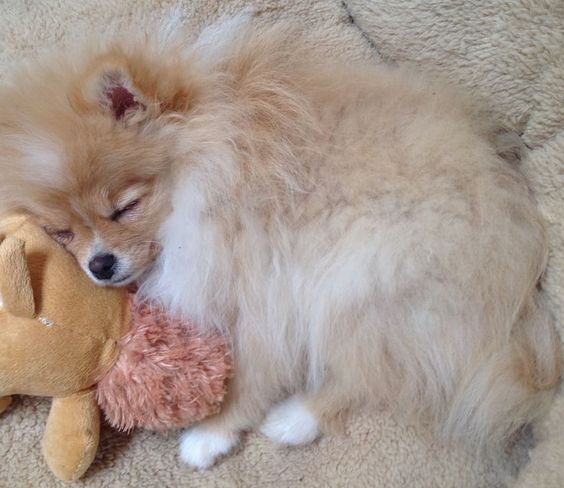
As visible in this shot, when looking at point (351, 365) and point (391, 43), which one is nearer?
point (351, 365)

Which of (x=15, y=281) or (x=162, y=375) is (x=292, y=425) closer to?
(x=162, y=375)

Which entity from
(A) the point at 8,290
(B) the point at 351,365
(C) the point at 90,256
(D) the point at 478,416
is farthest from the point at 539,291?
(A) the point at 8,290

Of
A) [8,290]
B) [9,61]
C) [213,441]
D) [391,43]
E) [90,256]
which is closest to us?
[8,290]

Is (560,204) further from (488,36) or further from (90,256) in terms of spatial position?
(90,256)

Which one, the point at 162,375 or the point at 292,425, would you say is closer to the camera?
the point at 162,375

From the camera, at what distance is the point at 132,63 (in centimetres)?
123

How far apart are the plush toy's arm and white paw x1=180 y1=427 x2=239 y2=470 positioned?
24 cm

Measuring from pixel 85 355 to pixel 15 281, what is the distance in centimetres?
22

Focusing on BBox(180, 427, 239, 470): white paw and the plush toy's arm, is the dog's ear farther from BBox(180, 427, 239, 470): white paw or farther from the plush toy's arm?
BBox(180, 427, 239, 470): white paw

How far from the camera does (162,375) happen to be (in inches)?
50.4

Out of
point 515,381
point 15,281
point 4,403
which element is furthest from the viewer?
point 4,403

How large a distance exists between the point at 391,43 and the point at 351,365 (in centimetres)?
92

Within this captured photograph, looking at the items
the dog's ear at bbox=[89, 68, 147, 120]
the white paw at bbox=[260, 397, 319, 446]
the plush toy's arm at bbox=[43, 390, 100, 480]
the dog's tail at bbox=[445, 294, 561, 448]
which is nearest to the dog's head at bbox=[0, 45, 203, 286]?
the dog's ear at bbox=[89, 68, 147, 120]

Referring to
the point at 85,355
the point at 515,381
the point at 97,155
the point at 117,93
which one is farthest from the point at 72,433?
the point at 515,381
